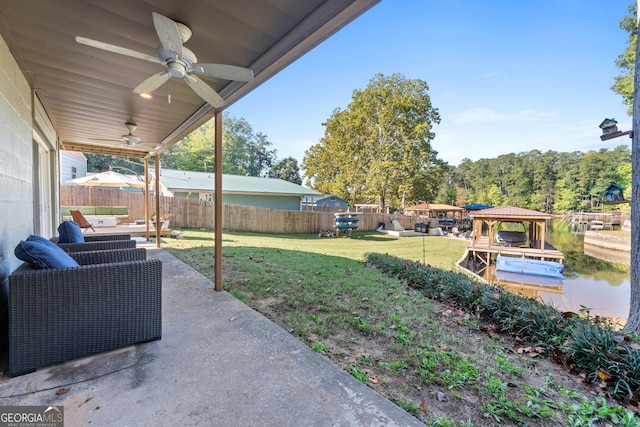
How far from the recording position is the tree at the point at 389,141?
1828 cm

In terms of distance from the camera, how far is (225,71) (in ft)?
8.44

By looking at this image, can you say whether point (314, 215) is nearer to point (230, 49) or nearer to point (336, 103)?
point (336, 103)

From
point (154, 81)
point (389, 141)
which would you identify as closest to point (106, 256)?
point (154, 81)

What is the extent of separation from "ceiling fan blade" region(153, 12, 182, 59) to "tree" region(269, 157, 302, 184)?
31.5 metres

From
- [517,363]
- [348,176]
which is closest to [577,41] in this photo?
[348,176]

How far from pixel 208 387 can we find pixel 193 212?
12235 mm

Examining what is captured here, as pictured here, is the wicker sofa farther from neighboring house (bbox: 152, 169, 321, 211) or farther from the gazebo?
neighboring house (bbox: 152, 169, 321, 211)

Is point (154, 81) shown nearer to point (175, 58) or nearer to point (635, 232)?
point (175, 58)

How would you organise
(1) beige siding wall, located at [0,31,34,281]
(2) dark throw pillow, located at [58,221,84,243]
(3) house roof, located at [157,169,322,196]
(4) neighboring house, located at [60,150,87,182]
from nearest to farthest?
(1) beige siding wall, located at [0,31,34,281] < (2) dark throw pillow, located at [58,221,84,243] < (4) neighboring house, located at [60,150,87,182] < (3) house roof, located at [157,169,322,196]

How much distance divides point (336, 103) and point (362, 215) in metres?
9.64

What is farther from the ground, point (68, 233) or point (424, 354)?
point (68, 233)

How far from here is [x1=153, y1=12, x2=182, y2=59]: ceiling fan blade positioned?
1.91m

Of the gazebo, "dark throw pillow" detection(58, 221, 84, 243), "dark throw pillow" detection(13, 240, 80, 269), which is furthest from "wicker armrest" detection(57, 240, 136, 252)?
the gazebo

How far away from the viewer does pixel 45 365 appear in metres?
2.00
